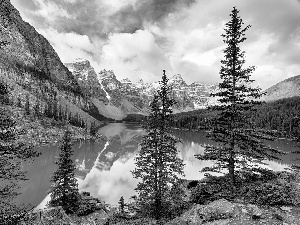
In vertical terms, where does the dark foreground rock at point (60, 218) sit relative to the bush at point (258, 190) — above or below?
below

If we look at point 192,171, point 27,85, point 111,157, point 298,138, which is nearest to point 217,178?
point 298,138

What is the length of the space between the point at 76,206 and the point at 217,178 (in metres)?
18.9

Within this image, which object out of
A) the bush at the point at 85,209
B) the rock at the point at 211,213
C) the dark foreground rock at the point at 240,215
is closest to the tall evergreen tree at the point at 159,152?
the rock at the point at 211,213

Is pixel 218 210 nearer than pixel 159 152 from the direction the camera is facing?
Yes

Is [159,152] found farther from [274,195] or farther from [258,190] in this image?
[274,195]

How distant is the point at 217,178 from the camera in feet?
66.6

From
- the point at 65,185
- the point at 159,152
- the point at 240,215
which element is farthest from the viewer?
the point at 65,185

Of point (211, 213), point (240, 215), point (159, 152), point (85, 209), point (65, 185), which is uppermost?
point (159, 152)

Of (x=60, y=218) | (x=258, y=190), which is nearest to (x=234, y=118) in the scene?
(x=258, y=190)

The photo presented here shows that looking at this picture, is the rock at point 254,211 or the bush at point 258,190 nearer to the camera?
the rock at point 254,211

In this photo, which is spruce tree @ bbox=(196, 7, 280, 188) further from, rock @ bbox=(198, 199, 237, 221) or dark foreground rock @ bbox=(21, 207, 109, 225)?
dark foreground rock @ bbox=(21, 207, 109, 225)

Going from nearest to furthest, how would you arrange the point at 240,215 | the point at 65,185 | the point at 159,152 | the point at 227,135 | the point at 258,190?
the point at 240,215 < the point at 258,190 < the point at 227,135 < the point at 159,152 < the point at 65,185

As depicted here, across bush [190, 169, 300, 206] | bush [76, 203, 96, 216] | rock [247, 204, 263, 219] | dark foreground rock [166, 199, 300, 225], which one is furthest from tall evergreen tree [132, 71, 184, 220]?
bush [76, 203, 96, 216]

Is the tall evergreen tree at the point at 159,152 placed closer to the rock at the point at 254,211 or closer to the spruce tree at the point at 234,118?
the spruce tree at the point at 234,118
